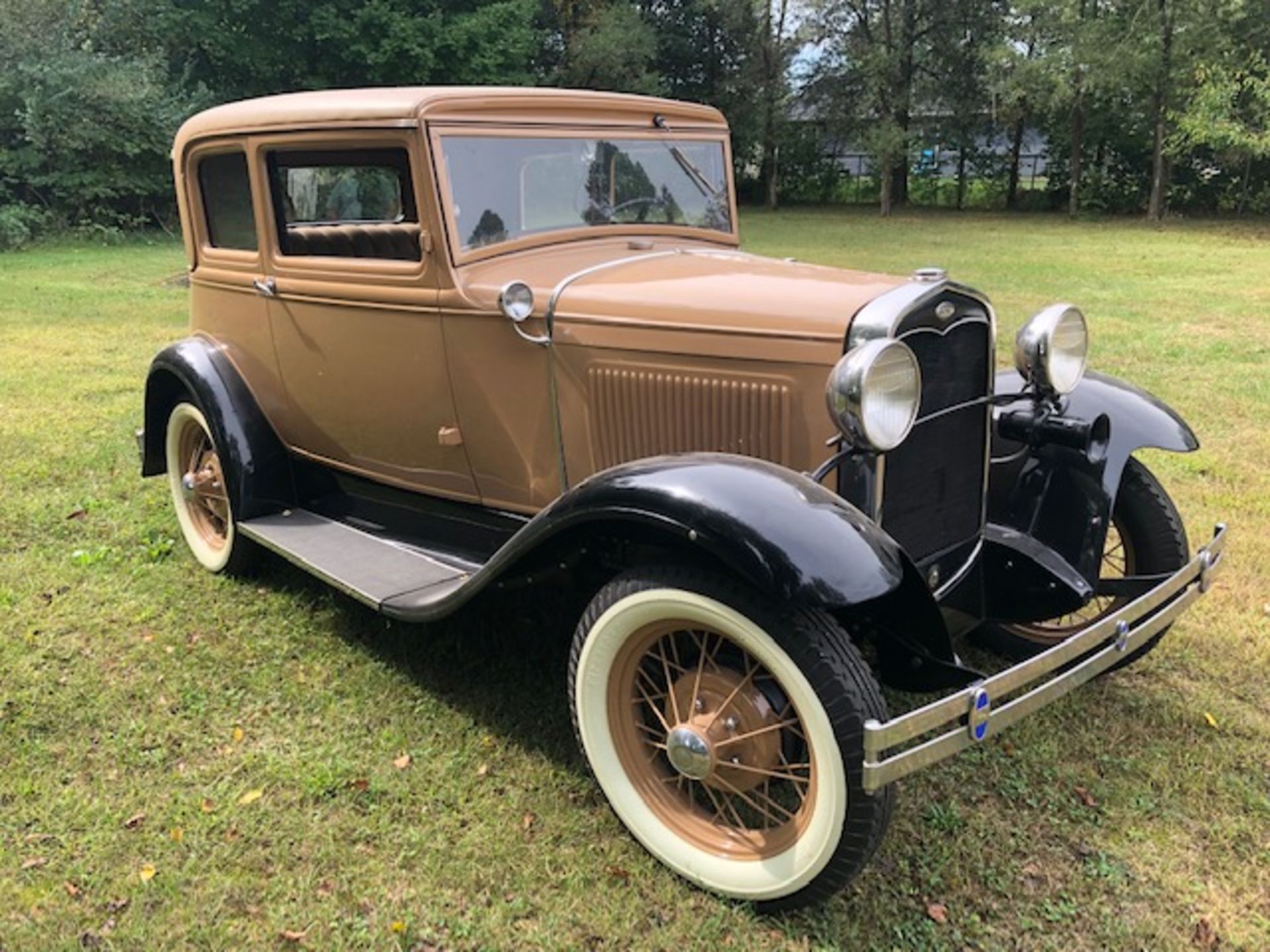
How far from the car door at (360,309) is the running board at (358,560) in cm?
25

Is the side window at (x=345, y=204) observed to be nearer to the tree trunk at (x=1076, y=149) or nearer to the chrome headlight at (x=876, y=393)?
the chrome headlight at (x=876, y=393)

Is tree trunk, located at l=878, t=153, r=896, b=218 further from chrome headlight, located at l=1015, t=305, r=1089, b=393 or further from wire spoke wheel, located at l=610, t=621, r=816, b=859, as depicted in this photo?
wire spoke wheel, located at l=610, t=621, r=816, b=859

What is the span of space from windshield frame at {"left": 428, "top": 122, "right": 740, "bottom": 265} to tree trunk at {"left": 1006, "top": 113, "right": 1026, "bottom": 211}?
26.6 m

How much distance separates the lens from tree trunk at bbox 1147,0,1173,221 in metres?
22.7

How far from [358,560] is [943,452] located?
2.07 meters

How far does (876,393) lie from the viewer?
2.53 metres

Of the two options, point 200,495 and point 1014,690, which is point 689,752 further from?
point 200,495

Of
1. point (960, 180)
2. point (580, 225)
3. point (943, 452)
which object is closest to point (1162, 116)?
point (960, 180)

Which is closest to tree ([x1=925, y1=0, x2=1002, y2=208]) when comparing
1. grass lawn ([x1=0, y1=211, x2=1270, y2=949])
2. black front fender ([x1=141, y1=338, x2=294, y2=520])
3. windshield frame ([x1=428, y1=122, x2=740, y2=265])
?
windshield frame ([x1=428, y1=122, x2=740, y2=265])

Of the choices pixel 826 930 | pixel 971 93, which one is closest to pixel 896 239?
pixel 971 93

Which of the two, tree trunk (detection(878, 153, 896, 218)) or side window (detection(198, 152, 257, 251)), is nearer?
side window (detection(198, 152, 257, 251))

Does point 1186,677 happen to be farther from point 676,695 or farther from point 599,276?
point 599,276

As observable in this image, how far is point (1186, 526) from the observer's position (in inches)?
191

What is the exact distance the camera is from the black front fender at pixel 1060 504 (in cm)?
321
